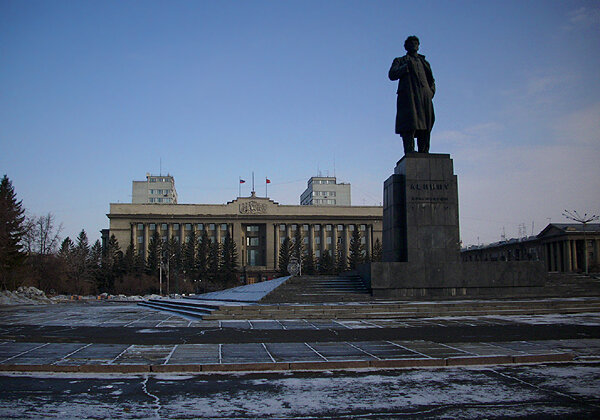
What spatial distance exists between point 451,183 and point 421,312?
8207mm

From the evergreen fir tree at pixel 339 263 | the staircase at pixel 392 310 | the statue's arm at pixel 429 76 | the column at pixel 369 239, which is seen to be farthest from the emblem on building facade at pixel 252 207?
the staircase at pixel 392 310

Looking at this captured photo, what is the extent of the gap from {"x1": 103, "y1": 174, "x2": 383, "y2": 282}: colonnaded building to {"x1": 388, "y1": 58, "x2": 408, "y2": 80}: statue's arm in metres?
72.1

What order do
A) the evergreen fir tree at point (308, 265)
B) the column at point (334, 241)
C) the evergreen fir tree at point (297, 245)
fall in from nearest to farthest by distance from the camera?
the evergreen fir tree at point (308, 265)
the evergreen fir tree at point (297, 245)
the column at point (334, 241)

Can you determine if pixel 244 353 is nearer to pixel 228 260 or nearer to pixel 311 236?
pixel 228 260


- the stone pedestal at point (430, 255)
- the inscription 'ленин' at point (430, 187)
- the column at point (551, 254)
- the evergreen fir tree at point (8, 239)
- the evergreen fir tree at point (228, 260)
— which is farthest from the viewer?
the evergreen fir tree at point (228, 260)

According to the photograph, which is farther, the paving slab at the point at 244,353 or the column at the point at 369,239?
the column at the point at 369,239

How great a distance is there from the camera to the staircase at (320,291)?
21469 millimetres

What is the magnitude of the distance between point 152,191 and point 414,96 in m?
118

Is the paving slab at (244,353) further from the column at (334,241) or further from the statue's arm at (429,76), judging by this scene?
the column at (334,241)

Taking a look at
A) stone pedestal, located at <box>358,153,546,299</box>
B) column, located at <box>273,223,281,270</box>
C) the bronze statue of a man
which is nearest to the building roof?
column, located at <box>273,223,281,270</box>

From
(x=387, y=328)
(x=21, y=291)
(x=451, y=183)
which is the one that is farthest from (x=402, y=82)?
(x=21, y=291)

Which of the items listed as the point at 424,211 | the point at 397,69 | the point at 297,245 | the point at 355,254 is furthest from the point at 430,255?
the point at 297,245

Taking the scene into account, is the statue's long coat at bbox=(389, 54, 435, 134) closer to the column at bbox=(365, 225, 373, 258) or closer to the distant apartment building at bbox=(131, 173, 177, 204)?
the column at bbox=(365, 225, 373, 258)

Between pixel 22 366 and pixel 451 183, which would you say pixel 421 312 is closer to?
pixel 451 183
